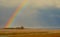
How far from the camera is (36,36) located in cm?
1114

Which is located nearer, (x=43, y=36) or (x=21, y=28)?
(x=43, y=36)

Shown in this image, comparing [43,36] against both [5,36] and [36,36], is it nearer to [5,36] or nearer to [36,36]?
[36,36]

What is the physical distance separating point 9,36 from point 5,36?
1.44ft

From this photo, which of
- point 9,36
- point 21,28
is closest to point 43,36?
point 9,36

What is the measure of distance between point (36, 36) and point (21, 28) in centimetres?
494

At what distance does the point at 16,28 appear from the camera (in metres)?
16.9

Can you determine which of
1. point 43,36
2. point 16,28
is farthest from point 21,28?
point 43,36

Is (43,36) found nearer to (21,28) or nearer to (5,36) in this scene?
(5,36)

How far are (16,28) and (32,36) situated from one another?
6.06 meters

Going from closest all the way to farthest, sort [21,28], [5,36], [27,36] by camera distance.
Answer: [5,36], [27,36], [21,28]

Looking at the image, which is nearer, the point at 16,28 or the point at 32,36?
the point at 32,36

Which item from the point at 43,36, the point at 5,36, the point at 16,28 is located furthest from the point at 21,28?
the point at 5,36

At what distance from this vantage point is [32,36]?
11.1 m

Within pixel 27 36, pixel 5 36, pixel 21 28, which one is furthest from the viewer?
pixel 21 28
